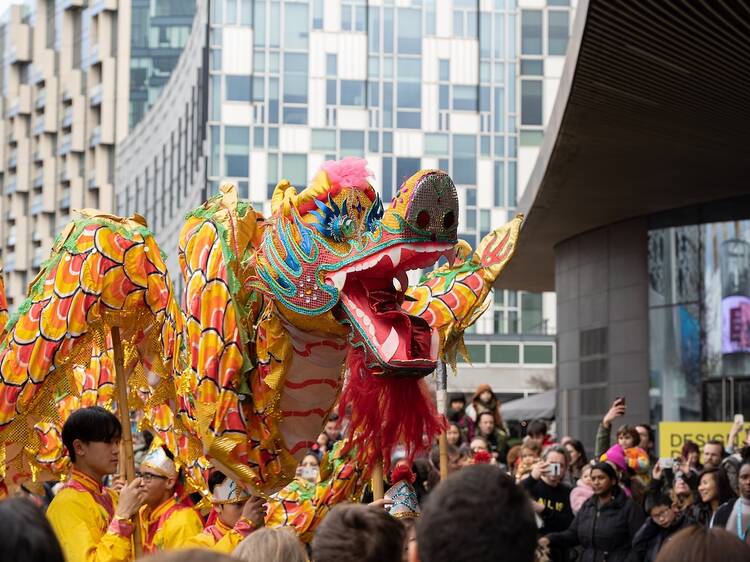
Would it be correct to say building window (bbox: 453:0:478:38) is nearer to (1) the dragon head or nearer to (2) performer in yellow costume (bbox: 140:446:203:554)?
(2) performer in yellow costume (bbox: 140:446:203:554)

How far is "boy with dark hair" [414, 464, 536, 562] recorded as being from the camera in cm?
316

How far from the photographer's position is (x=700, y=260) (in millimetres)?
21625

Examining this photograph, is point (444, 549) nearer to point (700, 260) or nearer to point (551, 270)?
point (700, 260)

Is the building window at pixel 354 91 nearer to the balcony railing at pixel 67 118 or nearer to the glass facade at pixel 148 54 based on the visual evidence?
the glass facade at pixel 148 54

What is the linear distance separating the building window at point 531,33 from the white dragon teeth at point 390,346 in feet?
131

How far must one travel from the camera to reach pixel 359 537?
3787 mm

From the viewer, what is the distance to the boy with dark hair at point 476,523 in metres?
3.16

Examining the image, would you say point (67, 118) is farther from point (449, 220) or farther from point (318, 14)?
point (449, 220)

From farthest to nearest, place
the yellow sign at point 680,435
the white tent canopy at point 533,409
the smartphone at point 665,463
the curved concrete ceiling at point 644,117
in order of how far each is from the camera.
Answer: the white tent canopy at point 533,409
the yellow sign at point 680,435
the curved concrete ceiling at point 644,117
the smartphone at point 665,463

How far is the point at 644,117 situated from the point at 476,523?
13813mm

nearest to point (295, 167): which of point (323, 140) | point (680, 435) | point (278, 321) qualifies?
point (323, 140)

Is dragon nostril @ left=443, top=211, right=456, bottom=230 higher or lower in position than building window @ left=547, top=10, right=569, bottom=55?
lower

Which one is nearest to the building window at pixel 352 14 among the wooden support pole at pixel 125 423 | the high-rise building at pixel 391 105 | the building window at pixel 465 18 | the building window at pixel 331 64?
the high-rise building at pixel 391 105

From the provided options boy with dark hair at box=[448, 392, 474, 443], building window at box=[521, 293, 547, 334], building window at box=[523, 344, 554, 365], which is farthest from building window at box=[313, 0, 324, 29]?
boy with dark hair at box=[448, 392, 474, 443]
